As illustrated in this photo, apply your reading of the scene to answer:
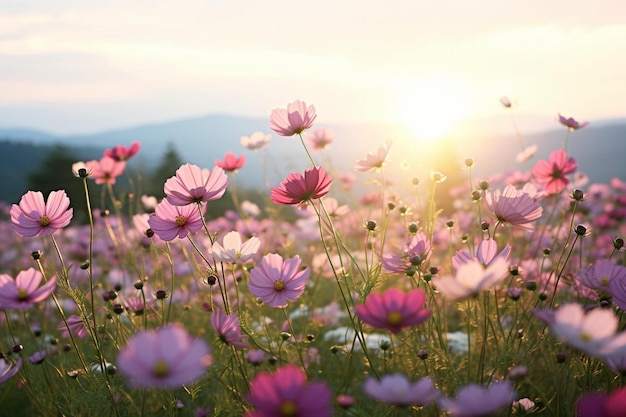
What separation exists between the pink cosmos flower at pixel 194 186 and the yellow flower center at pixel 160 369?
2.24 ft

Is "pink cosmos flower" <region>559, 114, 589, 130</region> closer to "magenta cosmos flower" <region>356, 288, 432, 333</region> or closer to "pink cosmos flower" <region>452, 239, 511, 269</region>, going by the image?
"pink cosmos flower" <region>452, 239, 511, 269</region>

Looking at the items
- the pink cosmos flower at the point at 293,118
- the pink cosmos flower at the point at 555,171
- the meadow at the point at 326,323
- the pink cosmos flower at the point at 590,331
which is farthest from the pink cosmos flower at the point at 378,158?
the pink cosmos flower at the point at 590,331

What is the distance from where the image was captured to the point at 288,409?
2.71 feet

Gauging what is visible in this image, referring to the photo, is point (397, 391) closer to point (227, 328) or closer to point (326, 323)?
point (227, 328)

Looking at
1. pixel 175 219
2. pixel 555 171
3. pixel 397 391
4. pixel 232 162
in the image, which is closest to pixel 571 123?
pixel 555 171

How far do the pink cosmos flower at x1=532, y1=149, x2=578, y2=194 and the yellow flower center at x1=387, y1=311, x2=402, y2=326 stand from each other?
1.46 m

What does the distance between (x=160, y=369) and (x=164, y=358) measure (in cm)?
1

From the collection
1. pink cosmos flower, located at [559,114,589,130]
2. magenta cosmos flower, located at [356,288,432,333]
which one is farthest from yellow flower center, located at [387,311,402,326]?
pink cosmos flower, located at [559,114,589,130]

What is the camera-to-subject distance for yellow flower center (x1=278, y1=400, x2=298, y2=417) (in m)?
0.83

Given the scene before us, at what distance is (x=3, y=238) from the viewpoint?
6316 mm

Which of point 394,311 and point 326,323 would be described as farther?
point 326,323

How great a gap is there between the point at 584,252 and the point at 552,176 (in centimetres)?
179

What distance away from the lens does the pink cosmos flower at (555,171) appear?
2.20m

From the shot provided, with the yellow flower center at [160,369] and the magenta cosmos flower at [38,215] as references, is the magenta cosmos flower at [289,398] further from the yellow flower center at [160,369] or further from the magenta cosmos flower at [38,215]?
the magenta cosmos flower at [38,215]
